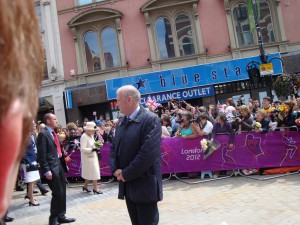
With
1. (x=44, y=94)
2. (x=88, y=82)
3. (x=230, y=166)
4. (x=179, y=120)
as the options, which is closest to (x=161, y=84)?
(x=88, y=82)

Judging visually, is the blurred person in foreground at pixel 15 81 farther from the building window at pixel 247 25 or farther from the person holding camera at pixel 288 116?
the building window at pixel 247 25

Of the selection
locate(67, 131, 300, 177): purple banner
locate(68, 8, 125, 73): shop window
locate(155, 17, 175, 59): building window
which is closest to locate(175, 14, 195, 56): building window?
locate(155, 17, 175, 59): building window

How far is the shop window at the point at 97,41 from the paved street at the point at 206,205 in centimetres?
1278

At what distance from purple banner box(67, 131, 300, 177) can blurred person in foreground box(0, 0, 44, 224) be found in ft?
28.5

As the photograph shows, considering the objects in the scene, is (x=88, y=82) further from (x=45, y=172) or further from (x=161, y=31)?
(x=45, y=172)

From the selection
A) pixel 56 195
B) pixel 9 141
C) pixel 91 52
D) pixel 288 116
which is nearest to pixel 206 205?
pixel 56 195

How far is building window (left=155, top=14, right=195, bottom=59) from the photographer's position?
20.1m

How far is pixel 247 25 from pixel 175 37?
13.5ft

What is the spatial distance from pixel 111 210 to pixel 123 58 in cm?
1442

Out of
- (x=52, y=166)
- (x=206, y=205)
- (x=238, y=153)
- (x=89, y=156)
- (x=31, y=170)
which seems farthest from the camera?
(x=238, y=153)

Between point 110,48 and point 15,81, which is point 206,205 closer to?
point 15,81

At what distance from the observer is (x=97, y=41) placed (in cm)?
2083

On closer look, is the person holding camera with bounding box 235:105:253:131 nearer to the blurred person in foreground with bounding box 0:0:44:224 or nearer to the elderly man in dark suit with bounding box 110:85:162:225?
the elderly man in dark suit with bounding box 110:85:162:225

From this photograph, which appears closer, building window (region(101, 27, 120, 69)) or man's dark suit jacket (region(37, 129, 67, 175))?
man's dark suit jacket (region(37, 129, 67, 175))
